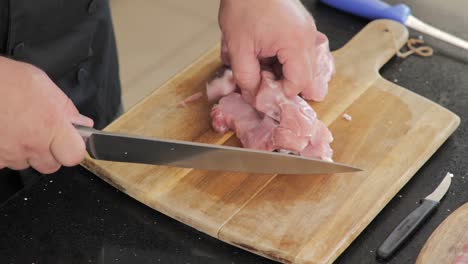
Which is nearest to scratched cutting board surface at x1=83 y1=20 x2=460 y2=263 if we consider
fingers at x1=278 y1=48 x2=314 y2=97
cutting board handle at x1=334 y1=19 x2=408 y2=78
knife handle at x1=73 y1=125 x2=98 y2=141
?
cutting board handle at x1=334 y1=19 x2=408 y2=78

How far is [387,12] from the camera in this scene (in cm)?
212

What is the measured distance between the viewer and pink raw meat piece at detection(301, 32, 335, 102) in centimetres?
184

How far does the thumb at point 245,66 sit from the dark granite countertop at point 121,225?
37cm

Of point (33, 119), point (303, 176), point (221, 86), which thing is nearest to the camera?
point (33, 119)

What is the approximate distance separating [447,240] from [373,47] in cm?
69

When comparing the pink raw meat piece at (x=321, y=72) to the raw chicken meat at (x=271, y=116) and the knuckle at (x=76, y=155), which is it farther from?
the knuckle at (x=76, y=155)

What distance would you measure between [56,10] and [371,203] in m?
0.88

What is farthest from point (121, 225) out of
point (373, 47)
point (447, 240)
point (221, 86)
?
point (373, 47)

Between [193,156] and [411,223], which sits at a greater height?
[193,156]

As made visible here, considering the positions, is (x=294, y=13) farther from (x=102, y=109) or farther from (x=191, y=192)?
(x=102, y=109)

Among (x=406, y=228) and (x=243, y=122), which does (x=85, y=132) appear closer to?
(x=243, y=122)

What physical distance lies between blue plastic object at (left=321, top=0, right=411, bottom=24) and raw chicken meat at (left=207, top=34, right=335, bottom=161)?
32 cm

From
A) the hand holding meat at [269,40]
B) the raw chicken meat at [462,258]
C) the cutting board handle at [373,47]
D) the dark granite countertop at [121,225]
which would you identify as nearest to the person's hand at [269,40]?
the hand holding meat at [269,40]

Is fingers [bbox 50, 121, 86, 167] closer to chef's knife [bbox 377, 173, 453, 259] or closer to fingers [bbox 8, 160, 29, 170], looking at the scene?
fingers [bbox 8, 160, 29, 170]
